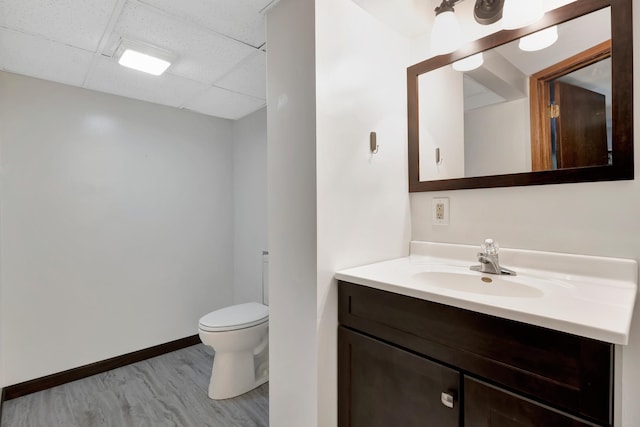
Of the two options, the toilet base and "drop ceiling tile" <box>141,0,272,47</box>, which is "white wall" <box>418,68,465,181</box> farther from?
the toilet base

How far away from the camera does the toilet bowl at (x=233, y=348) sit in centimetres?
192

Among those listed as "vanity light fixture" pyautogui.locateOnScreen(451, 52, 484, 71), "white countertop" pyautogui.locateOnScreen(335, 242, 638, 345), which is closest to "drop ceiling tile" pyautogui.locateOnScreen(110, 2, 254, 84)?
"vanity light fixture" pyautogui.locateOnScreen(451, 52, 484, 71)

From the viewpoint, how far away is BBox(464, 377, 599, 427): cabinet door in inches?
28.5

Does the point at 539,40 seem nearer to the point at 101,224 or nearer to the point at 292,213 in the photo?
the point at 292,213

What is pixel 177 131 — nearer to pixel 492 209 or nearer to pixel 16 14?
pixel 16 14

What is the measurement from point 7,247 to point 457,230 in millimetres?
2715

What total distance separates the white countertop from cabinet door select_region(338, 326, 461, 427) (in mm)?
227

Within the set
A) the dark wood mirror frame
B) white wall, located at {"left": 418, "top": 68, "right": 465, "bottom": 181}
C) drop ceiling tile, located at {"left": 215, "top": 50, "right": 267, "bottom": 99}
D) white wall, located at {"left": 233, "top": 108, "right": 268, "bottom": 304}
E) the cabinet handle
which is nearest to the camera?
the cabinet handle

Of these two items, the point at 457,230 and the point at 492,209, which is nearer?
the point at 492,209

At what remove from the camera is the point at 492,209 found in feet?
4.46

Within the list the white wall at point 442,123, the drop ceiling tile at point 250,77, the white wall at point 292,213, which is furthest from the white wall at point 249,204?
the white wall at point 442,123

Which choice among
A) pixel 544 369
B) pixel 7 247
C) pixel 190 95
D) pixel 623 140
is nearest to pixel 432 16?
pixel 623 140

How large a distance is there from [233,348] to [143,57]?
186 cm

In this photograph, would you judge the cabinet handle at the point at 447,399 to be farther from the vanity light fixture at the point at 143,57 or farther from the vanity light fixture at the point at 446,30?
the vanity light fixture at the point at 143,57
